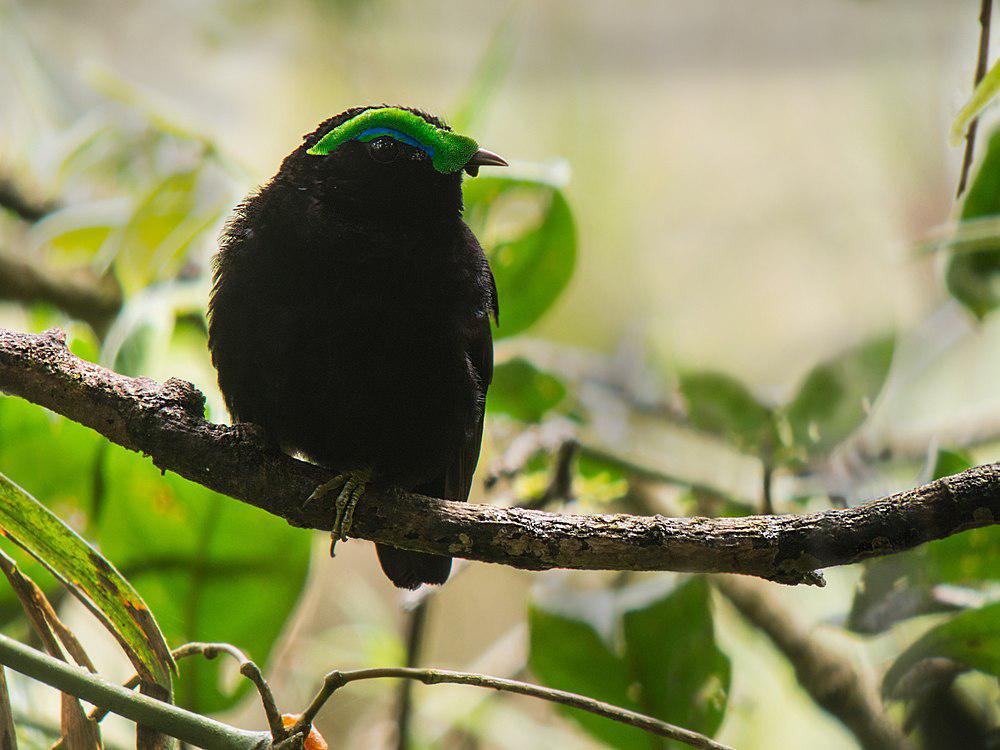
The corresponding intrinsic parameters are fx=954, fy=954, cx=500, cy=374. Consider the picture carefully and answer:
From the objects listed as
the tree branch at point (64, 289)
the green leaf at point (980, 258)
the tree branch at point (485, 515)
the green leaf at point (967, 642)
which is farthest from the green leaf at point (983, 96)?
the tree branch at point (64, 289)

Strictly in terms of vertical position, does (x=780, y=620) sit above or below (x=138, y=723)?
above

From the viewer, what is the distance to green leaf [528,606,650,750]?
78.7 inches

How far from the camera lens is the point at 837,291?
3115 mm

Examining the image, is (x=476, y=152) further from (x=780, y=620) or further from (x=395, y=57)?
(x=395, y=57)

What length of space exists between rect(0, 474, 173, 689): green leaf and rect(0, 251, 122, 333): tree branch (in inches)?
90.0

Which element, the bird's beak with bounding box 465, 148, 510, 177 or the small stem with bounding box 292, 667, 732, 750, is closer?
the small stem with bounding box 292, 667, 732, 750

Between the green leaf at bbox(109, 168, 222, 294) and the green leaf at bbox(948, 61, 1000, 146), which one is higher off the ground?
the green leaf at bbox(109, 168, 222, 294)

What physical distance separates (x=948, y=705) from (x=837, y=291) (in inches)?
58.7

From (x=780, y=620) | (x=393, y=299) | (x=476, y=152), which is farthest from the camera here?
(x=780, y=620)

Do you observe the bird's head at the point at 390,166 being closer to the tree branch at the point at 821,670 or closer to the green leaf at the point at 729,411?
the green leaf at the point at 729,411

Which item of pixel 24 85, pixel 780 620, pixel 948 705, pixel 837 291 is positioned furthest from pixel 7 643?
pixel 24 85

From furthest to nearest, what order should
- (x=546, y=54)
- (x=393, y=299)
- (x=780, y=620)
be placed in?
(x=546, y=54), (x=780, y=620), (x=393, y=299)

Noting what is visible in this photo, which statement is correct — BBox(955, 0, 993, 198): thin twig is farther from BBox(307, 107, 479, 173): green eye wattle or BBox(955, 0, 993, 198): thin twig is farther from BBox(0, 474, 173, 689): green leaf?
BBox(0, 474, 173, 689): green leaf

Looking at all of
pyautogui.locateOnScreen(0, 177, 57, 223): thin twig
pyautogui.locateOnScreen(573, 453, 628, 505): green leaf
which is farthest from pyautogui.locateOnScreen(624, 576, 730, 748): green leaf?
pyautogui.locateOnScreen(0, 177, 57, 223): thin twig
